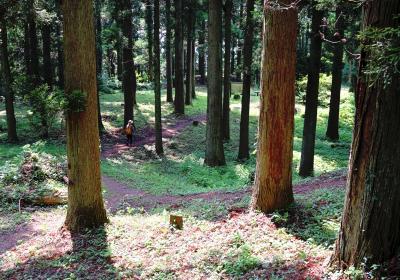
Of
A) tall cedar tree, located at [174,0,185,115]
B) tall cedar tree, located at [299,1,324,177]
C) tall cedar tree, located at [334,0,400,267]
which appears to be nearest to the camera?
tall cedar tree, located at [334,0,400,267]

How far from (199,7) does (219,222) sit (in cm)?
2153

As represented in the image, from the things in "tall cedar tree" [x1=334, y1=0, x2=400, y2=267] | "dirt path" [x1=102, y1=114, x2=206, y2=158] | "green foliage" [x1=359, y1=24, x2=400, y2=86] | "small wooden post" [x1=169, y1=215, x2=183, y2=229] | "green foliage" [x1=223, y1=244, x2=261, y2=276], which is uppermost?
"green foliage" [x1=359, y1=24, x2=400, y2=86]

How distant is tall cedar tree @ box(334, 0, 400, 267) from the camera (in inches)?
183

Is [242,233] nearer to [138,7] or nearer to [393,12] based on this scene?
[393,12]

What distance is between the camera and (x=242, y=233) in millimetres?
7691

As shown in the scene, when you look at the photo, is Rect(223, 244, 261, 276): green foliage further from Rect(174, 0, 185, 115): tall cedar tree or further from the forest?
Rect(174, 0, 185, 115): tall cedar tree

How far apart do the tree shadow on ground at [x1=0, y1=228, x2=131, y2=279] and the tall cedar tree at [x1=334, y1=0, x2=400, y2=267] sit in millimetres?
4096

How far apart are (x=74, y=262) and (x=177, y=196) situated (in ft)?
20.5

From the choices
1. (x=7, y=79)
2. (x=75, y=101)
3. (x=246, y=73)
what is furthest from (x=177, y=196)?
(x=7, y=79)

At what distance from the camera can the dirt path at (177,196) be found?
11.8 m

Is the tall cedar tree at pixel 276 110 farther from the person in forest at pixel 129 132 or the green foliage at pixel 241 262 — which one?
the person in forest at pixel 129 132

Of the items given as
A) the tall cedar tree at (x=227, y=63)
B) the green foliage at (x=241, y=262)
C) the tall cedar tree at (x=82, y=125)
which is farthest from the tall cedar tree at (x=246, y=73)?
the green foliage at (x=241, y=262)

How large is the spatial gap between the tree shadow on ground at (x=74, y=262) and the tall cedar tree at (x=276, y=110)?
312 centimetres

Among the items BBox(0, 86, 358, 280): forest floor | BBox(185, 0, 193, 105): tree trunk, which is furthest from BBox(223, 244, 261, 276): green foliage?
BBox(185, 0, 193, 105): tree trunk
